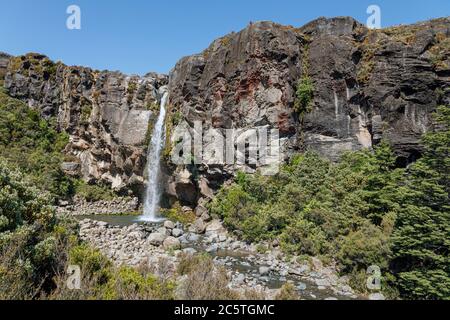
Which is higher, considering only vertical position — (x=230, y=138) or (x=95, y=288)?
(x=230, y=138)

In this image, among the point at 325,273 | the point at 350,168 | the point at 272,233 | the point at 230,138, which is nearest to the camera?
the point at 325,273

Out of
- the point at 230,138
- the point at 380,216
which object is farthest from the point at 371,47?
the point at 380,216

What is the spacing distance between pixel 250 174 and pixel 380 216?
1251 cm

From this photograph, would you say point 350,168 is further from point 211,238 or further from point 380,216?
point 211,238

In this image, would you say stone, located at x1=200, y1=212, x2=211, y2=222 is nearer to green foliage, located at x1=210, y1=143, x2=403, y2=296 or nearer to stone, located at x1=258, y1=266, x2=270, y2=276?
green foliage, located at x1=210, y1=143, x2=403, y2=296

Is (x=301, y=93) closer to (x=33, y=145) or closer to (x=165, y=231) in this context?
(x=165, y=231)

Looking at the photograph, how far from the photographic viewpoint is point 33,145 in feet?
138

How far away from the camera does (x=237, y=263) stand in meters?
17.1

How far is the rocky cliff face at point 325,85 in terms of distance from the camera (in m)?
22.5

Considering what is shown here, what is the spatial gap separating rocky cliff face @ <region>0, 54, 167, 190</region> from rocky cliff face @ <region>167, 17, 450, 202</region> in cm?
729

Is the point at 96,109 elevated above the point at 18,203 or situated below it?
above

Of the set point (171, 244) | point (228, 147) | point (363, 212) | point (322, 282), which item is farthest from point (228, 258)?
point (228, 147)

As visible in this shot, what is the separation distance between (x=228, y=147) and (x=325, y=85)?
34.2ft

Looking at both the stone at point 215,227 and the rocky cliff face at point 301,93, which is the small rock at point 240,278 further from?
the rocky cliff face at point 301,93
